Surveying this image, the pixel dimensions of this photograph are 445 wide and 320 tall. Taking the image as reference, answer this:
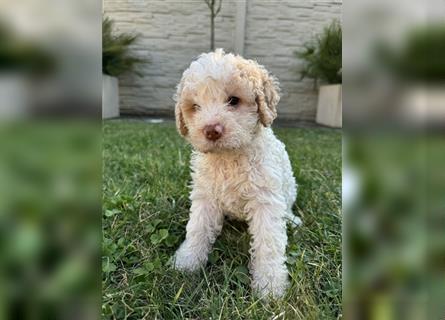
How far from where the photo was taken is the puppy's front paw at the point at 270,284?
1262mm

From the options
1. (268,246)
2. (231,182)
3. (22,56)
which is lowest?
(268,246)

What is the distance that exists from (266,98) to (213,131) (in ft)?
0.76

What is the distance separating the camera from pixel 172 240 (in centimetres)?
161

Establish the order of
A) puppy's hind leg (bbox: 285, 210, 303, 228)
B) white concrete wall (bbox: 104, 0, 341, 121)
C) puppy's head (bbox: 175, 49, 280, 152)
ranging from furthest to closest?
1. white concrete wall (bbox: 104, 0, 341, 121)
2. puppy's hind leg (bbox: 285, 210, 303, 228)
3. puppy's head (bbox: 175, 49, 280, 152)

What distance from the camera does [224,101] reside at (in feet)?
4.36

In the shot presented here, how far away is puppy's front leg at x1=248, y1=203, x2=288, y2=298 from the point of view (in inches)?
52.7

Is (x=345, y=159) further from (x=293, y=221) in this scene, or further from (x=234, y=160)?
(x=293, y=221)

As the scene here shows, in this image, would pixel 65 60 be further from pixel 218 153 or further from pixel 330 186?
pixel 330 186

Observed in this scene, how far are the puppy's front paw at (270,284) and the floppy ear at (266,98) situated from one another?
1.57 feet

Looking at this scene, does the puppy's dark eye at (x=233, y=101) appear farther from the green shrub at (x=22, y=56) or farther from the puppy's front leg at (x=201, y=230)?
the green shrub at (x=22, y=56)

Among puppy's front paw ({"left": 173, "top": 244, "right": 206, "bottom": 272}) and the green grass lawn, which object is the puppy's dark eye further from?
puppy's front paw ({"left": 173, "top": 244, "right": 206, "bottom": 272})


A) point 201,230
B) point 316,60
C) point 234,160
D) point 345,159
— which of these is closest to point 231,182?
point 234,160

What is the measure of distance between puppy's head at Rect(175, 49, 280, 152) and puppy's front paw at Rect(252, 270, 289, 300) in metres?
0.42

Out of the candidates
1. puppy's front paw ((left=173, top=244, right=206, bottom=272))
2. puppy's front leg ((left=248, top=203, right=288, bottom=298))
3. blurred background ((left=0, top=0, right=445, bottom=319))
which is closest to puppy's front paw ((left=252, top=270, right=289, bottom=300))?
puppy's front leg ((left=248, top=203, right=288, bottom=298))
